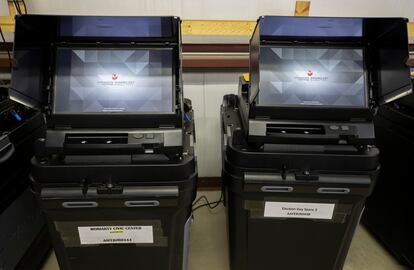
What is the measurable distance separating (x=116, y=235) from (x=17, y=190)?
0.41 m

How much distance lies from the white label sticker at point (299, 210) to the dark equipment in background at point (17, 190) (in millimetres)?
817

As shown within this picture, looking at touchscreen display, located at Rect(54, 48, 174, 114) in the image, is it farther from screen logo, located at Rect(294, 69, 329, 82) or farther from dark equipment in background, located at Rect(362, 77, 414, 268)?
dark equipment in background, located at Rect(362, 77, 414, 268)

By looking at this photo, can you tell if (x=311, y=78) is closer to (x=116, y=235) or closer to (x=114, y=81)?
(x=114, y=81)

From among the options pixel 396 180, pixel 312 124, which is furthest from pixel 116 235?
pixel 396 180

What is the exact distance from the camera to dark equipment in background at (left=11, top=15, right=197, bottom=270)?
0.81m

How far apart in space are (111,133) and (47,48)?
33 centimetres

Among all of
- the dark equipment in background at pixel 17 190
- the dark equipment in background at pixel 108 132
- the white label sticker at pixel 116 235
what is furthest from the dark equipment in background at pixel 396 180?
the dark equipment in background at pixel 17 190

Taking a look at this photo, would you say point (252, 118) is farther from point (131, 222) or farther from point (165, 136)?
point (131, 222)

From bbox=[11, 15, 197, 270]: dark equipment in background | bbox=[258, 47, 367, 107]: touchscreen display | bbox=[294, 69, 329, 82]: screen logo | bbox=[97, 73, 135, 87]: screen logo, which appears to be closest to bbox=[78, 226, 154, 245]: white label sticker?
bbox=[11, 15, 197, 270]: dark equipment in background

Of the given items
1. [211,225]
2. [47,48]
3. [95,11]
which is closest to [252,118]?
[47,48]

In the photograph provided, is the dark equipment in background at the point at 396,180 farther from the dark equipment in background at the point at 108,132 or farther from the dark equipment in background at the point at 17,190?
the dark equipment in background at the point at 17,190

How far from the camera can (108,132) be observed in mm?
855

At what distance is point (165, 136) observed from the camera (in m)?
0.85

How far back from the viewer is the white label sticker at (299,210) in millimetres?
914
